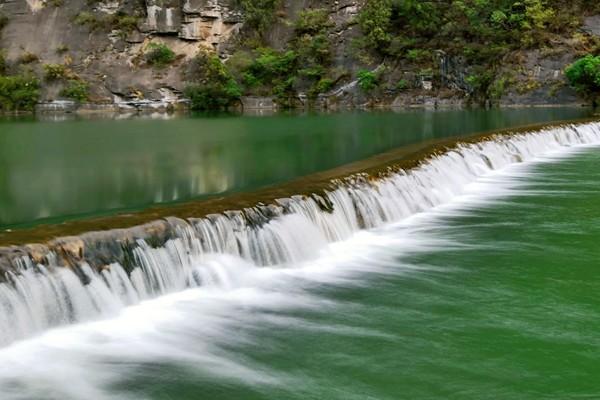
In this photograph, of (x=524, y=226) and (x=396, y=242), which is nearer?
(x=396, y=242)

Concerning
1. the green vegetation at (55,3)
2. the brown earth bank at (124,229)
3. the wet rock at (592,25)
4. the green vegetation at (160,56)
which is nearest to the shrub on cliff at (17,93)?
the green vegetation at (160,56)

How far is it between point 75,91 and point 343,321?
158ft

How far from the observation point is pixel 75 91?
51562mm

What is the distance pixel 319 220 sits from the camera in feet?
31.9

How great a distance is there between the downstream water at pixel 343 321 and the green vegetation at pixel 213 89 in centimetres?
4008

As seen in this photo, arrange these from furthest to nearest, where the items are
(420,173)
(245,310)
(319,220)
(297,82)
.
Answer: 1. (297,82)
2. (420,173)
3. (319,220)
4. (245,310)

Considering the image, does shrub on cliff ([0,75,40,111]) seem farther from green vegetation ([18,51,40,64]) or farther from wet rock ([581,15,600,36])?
wet rock ([581,15,600,36])

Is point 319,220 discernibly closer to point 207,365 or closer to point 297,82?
point 207,365

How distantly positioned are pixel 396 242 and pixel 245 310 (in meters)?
3.49

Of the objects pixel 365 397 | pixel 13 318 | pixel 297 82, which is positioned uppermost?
pixel 297 82

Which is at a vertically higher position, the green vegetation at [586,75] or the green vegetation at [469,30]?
the green vegetation at [469,30]

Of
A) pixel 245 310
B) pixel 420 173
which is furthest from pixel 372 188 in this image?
pixel 245 310

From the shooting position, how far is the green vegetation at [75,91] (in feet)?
169

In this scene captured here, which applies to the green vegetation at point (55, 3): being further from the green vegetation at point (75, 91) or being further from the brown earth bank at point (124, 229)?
the brown earth bank at point (124, 229)
